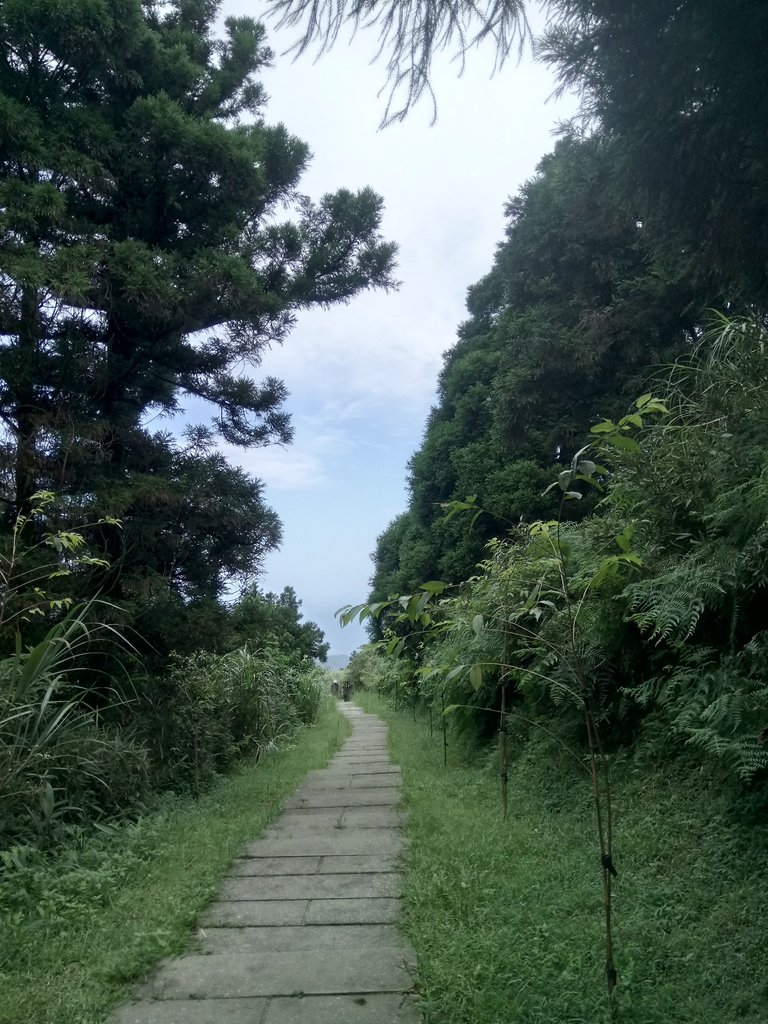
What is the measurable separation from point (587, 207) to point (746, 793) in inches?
331

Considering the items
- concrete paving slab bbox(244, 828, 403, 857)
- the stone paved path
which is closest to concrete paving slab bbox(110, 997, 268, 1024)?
the stone paved path

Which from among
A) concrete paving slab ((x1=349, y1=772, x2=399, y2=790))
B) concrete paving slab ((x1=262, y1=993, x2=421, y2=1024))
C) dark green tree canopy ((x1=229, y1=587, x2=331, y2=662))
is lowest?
concrete paving slab ((x1=262, y1=993, x2=421, y2=1024))

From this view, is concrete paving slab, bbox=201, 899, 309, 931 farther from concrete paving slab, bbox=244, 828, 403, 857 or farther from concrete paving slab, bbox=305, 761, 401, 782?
concrete paving slab, bbox=305, 761, 401, 782

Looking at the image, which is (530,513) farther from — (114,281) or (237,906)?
(237,906)

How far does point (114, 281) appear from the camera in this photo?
6.10 meters

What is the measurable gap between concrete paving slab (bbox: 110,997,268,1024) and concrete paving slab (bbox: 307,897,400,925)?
0.79 meters

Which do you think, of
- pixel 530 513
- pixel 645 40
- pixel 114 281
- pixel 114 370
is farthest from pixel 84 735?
pixel 530 513

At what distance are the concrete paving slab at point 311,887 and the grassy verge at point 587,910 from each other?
15 centimetres

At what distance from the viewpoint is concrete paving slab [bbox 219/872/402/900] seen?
3.76 metres

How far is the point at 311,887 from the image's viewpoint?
389cm

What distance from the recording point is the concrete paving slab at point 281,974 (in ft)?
8.89

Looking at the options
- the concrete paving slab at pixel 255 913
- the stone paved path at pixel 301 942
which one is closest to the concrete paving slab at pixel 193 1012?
the stone paved path at pixel 301 942

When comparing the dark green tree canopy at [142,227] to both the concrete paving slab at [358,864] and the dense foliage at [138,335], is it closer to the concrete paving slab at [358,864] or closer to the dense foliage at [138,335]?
the dense foliage at [138,335]

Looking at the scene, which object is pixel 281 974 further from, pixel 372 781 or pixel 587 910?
pixel 372 781
